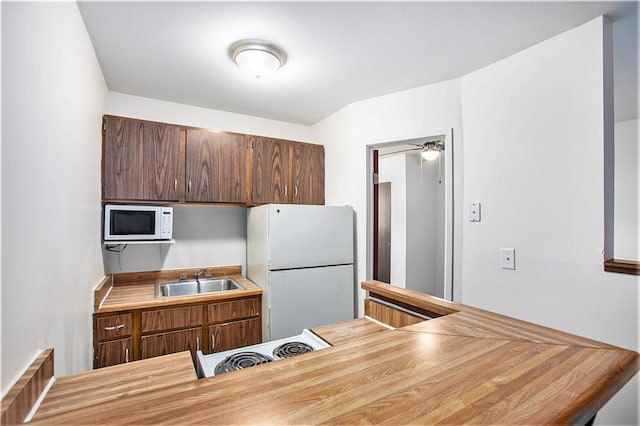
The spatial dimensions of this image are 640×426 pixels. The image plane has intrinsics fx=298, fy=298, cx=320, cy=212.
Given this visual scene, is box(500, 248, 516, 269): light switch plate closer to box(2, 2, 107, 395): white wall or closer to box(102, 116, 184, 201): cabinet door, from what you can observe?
box(2, 2, 107, 395): white wall

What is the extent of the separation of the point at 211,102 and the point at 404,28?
1883mm

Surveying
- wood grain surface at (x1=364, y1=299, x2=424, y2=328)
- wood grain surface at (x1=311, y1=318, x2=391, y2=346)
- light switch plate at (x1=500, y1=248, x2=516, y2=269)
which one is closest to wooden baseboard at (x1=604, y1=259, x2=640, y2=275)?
light switch plate at (x1=500, y1=248, x2=516, y2=269)

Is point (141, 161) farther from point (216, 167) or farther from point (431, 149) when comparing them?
point (431, 149)

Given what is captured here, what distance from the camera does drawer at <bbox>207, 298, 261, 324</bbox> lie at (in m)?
2.41

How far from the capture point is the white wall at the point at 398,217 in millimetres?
4160

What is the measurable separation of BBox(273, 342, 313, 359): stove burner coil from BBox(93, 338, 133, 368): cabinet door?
1321 millimetres

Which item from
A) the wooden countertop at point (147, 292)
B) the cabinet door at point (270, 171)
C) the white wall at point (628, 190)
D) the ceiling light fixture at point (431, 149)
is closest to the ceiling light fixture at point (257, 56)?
the cabinet door at point (270, 171)

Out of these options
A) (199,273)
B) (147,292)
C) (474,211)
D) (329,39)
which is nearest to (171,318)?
(147,292)

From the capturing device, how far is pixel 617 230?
9.91 feet

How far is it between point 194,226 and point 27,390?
215cm

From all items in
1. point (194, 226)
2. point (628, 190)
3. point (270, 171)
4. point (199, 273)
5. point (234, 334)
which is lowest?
point (234, 334)

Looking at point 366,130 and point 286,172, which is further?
point 286,172

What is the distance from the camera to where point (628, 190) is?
9.80ft

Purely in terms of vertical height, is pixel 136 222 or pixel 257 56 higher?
pixel 257 56
